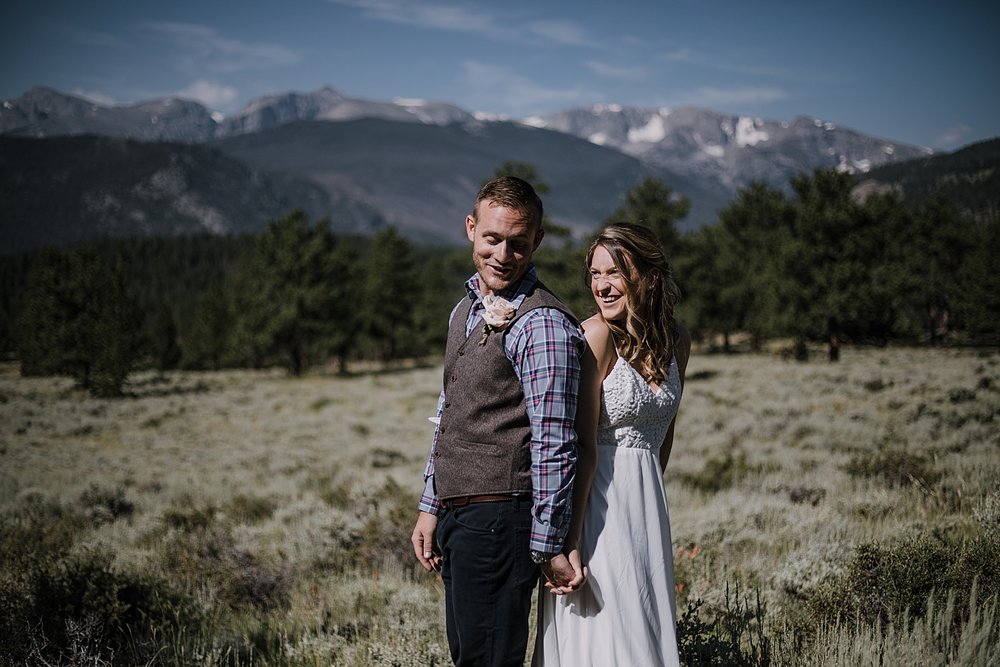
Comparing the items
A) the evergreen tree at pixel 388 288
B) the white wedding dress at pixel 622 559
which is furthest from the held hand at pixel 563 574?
the evergreen tree at pixel 388 288

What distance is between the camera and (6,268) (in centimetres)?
12094

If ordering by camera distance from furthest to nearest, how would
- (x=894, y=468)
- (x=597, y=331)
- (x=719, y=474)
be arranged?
(x=719, y=474) < (x=894, y=468) < (x=597, y=331)

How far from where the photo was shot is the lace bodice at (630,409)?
249 centimetres

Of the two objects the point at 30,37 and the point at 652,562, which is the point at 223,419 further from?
the point at 30,37

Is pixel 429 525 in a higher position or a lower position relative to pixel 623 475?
lower

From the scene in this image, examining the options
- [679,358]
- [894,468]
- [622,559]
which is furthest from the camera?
[894,468]

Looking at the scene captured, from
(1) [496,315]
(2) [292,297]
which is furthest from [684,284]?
(2) [292,297]

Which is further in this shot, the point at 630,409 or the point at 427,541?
the point at 427,541

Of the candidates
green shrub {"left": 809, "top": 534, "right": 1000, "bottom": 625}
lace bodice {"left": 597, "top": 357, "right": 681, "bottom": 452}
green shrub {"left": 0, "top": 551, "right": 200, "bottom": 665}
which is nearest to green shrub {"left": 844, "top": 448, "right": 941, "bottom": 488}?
green shrub {"left": 809, "top": 534, "right": 1000, "bottom": 625}

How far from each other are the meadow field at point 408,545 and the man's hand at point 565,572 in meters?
1.18

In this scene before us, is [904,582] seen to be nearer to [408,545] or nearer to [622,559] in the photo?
[622,559]

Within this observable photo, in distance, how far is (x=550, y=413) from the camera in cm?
218

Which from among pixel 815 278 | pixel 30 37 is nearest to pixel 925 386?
pixel 815 278

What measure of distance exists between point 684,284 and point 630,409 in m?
18.1
